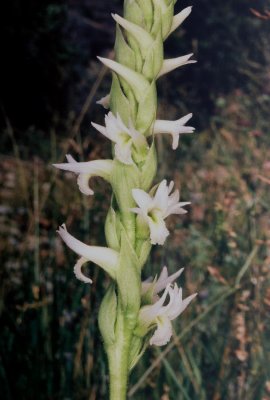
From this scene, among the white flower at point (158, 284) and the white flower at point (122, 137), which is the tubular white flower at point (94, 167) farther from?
the white flower at point (158, 284)

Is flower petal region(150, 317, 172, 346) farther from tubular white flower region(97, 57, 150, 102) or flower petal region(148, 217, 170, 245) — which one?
tubular white flower region(97, 57, 150, 102)

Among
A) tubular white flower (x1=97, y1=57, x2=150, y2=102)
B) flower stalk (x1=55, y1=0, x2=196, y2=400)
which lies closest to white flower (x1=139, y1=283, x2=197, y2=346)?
flower stalk (x1=55, y1=0, x2=196, y2=400)

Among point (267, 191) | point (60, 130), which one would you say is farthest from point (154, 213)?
point (60, 130)

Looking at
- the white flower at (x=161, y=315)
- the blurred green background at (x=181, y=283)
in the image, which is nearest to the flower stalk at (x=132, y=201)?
the white flower at (x=161, y=315)

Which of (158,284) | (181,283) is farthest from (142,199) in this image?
(181,283)

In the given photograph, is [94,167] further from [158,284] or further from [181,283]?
[181,283]

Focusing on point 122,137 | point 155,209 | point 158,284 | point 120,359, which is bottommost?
point 120,359
